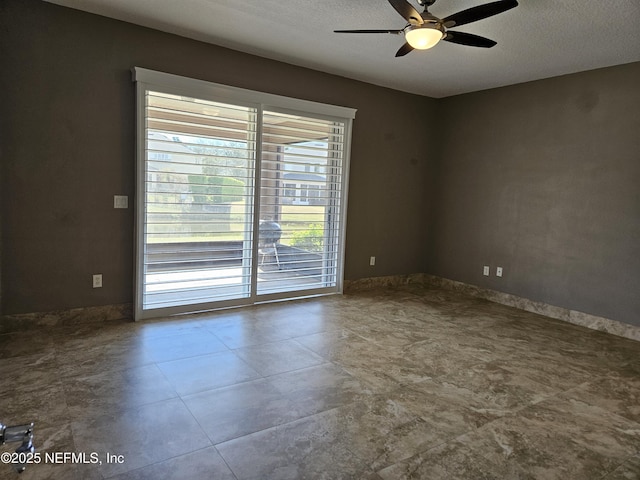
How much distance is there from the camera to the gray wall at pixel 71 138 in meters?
3.46

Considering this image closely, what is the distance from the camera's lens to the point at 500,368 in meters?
3.35

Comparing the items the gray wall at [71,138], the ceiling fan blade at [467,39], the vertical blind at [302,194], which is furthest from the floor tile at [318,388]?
the ceiling fan blade at [467,39]

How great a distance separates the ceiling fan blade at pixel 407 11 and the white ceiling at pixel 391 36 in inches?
17.9

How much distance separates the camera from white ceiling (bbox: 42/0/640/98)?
3.22 m

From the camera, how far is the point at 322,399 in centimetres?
271

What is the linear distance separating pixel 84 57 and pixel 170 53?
753mm

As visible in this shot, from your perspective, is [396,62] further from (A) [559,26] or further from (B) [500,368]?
(B) [500,368]

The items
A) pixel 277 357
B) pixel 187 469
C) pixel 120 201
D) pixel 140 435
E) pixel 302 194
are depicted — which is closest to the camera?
pixel 187 469

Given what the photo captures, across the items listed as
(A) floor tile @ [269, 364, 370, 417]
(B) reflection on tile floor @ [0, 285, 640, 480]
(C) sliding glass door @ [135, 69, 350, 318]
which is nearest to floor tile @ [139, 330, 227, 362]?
(B) reflection on tile floor @ [0, 285, 640, 480]

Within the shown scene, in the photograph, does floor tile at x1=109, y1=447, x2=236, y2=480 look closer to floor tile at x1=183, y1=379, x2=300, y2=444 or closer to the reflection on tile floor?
the reflection on tile floor

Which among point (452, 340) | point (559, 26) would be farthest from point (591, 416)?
point (559, 26)

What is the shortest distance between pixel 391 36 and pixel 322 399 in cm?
315

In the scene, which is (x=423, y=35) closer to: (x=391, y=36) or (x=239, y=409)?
(x=391, y=36)

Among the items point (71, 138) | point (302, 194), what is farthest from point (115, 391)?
point (302, 194)
